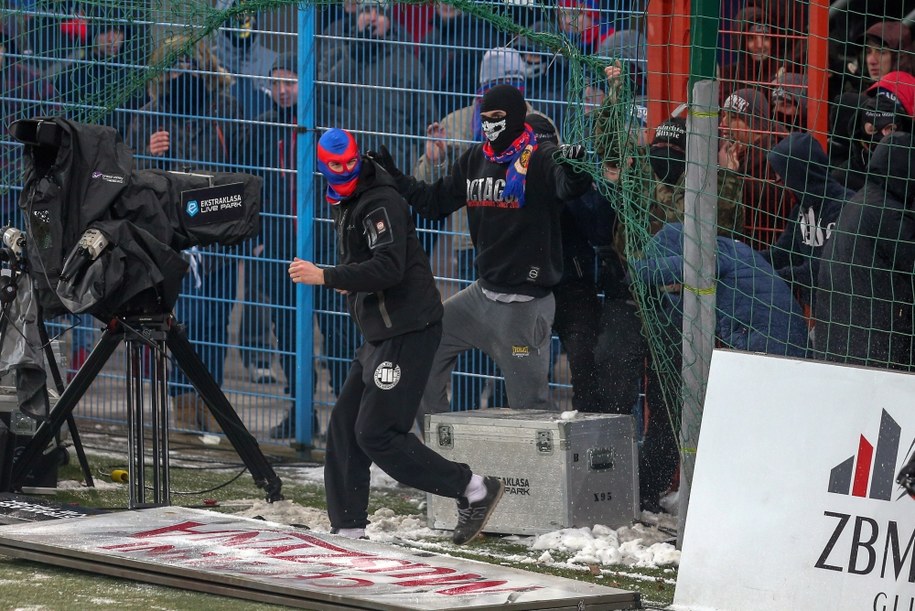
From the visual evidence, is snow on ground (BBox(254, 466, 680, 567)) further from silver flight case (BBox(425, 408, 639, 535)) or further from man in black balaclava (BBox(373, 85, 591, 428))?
man in black balaclava (BBox(373, 85, 591, 428))

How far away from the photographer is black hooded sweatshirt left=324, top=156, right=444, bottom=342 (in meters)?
7.39

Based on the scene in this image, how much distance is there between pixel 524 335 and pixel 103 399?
3736 mm

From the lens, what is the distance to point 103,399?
10.9 metres

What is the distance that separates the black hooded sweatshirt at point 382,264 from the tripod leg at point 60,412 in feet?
4.25

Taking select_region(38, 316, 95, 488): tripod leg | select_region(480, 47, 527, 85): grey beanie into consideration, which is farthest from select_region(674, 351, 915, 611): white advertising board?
select_region(38, 316, 95, 488): tripod leg

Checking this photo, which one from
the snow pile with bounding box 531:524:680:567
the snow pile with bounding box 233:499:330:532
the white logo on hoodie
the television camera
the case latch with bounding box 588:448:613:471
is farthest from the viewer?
the snow pile with bounding box 233:499:330:532

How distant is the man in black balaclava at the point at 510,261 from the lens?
827 centimetres

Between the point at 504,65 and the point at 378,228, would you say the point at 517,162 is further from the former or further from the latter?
the point at 378,228

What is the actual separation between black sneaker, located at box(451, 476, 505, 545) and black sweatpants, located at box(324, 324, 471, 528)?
3.4 inches

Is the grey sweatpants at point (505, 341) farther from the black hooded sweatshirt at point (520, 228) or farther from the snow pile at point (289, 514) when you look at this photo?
the snow pile at point (289, 514)

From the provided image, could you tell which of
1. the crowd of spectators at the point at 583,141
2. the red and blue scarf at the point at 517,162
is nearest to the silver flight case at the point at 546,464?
the crowd of spectators at the point at 583,141

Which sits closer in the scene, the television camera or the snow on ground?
the snow on ground

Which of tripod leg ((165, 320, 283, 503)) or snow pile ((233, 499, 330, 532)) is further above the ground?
tripod leg ((165, 320, 283, 503))

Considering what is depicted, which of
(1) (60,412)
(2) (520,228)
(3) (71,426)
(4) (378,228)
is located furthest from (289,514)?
(2) (520,228)
